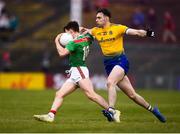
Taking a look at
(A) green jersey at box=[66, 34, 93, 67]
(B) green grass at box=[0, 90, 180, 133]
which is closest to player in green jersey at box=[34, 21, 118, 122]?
(A) green jersey at box=[66, 34, 93, 67]

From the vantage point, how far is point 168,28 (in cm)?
3909

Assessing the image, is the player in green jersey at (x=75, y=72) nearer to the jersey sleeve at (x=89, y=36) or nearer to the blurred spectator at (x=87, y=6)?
the jersey sleeve at (x=89, y=36)

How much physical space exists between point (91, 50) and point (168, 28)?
480cm

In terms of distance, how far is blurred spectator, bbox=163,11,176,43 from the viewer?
38.7 meters

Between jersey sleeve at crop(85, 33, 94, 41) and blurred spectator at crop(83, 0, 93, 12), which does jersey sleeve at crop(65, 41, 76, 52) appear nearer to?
jersey sleeve at crop(85, 33, 94, 41)

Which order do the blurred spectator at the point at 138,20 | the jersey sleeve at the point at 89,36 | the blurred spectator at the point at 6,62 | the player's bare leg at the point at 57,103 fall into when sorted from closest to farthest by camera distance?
the player's bare leg at the point at 57,103, the jersey sleeve at the point at 89,36, the blurred spectator at the point at 6,62, the blurred spectator at the point at 138,20

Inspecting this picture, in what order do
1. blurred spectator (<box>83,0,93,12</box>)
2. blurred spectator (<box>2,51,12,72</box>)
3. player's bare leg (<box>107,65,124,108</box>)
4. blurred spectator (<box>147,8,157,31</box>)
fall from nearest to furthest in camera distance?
player's bare leg (<box>107,65,124,108</box>)
blurred spectator (<box>2,51,12,72</box>)
blurred spectator (<box>147,8,157,31</box>)
blurred spectator (<box>83,0,93,12</box>)

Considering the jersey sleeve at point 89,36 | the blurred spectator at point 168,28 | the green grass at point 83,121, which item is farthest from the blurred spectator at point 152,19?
the jersey sleeve at point 89,36

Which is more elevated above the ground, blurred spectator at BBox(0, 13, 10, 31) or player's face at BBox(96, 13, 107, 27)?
player's face at BBox(96, 13, 107, 27)

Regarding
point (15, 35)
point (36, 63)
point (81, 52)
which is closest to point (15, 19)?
point (15, 35)

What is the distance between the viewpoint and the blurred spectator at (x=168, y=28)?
38.7 meters

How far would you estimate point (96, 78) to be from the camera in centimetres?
3722

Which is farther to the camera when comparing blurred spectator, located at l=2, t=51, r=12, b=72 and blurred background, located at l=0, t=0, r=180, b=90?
blurred spectator, located at l=2, t=51, r=12, b=72

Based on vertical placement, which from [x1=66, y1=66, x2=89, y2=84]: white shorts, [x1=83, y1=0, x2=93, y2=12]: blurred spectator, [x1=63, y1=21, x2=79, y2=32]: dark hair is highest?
[x1=63, y1=21, x2=79, y2=32]: dark hair
